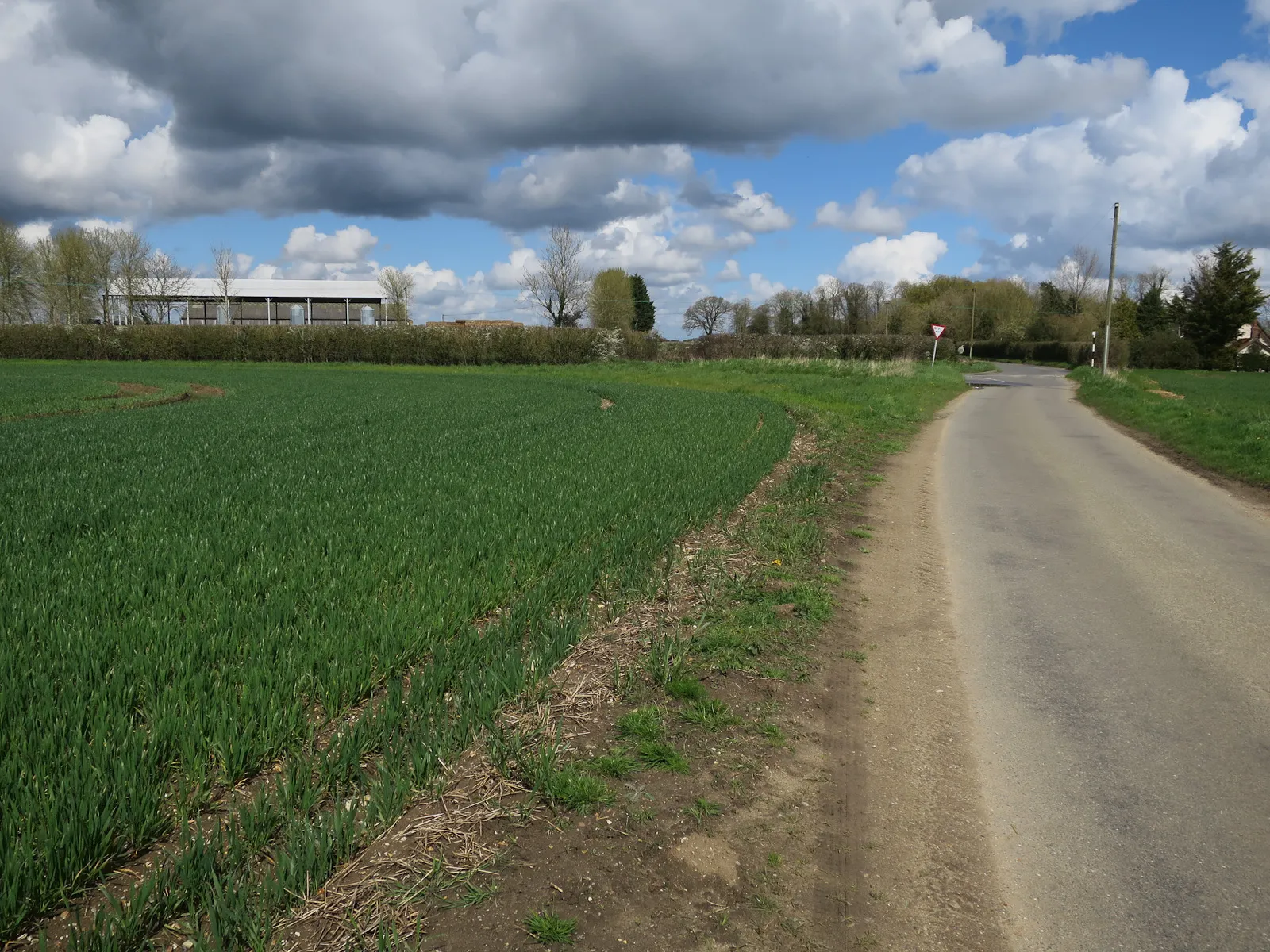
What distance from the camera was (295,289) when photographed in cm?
9831

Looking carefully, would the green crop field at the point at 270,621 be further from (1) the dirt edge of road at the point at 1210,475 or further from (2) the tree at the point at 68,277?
(2) the tree at the point at 68,277

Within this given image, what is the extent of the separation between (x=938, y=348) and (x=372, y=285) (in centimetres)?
6813

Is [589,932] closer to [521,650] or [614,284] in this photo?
[521,650]

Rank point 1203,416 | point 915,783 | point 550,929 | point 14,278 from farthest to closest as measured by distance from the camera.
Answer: point 14,278, point 1203,416, point 915,783, point 550,929

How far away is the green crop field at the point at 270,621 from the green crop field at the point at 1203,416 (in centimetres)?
852

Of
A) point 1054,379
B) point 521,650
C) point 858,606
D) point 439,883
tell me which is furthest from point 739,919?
point 1054,379

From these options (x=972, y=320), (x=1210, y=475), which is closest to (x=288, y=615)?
(x=1210, y=475)

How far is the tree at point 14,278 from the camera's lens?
6494 cm

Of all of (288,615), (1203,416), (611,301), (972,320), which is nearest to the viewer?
(288,615)

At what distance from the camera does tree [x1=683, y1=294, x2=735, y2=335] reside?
333 ft

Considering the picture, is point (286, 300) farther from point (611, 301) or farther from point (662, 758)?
point (662, 758)

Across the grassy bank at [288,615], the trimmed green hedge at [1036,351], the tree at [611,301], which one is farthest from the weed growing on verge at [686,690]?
the trimmed green hedge at [1036,351]

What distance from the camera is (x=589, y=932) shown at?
9.36 feet

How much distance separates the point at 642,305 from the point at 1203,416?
90200mm
